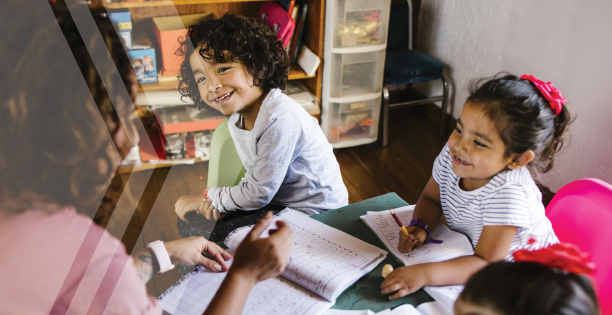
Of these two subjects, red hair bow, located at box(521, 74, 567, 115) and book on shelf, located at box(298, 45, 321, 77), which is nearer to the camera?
red hair bow, located at box(521, 74, 567, 115)

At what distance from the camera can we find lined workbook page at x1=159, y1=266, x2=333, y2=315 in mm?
872

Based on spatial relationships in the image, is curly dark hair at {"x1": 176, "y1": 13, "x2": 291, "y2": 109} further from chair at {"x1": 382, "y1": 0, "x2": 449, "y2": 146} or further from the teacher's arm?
chair at {"x1": 382, "y1": 0, "x2": 449, "y2": 146}

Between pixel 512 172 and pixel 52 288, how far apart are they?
0.89 m

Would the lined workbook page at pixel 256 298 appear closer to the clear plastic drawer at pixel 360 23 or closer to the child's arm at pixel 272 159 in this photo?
the child's arm at pixel 272 159

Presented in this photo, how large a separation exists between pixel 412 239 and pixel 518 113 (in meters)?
0.34

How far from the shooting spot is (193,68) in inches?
59.1

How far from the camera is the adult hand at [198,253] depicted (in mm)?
987

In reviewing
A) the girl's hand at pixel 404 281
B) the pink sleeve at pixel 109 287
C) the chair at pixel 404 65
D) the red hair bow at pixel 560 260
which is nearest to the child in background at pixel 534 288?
the red hair bow at pixel 560 260

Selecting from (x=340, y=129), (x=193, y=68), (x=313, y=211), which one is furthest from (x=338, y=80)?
(x=313, y=211)

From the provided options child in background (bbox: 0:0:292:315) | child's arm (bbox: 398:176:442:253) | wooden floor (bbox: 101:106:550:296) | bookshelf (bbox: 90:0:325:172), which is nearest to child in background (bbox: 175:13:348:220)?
child's arm (bbox: 398:176:442:253)

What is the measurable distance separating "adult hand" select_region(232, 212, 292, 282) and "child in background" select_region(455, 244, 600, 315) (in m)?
0.29

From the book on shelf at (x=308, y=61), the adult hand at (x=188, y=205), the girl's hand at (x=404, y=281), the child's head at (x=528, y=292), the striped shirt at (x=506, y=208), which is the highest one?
the child's head at (x=528, y=292)

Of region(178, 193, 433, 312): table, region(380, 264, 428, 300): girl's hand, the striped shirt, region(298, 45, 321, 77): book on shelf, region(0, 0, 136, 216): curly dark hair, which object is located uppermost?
Result: region(0, 0, 136, 216): curly dark hair

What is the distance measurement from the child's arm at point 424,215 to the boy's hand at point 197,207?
1.99ft
